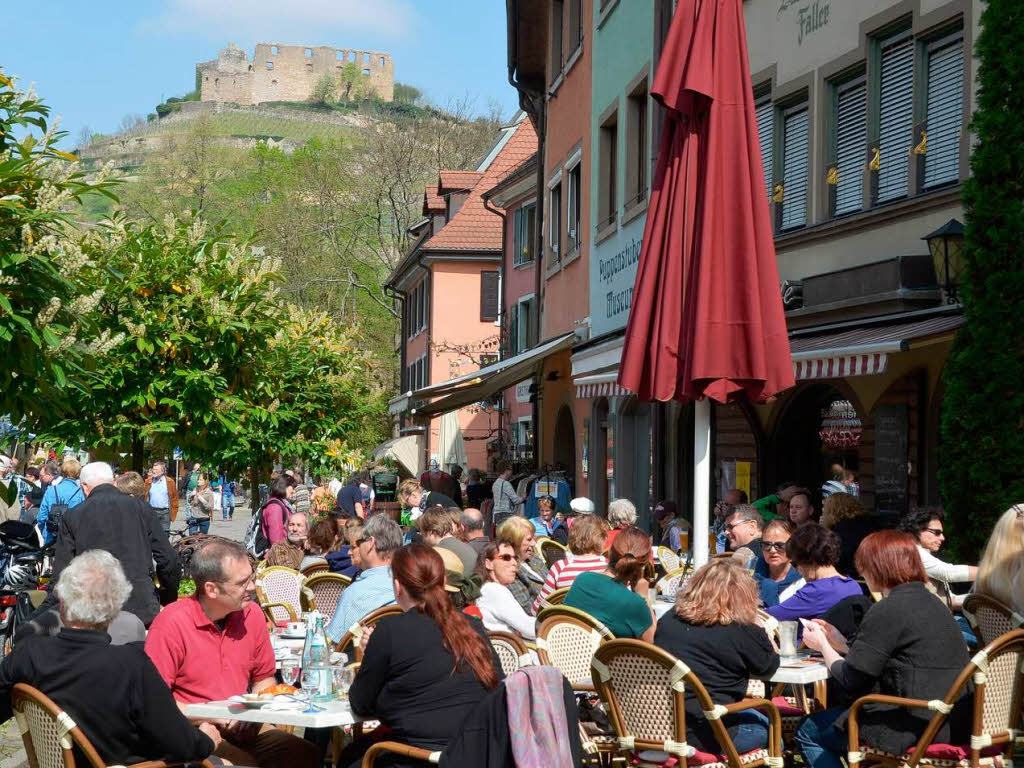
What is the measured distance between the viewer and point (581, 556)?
911 cm

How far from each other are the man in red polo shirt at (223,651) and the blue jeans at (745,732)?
1.83m

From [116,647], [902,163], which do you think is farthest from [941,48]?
[116,647]

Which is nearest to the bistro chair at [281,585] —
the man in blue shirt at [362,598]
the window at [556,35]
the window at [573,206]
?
the man in blue shirt at [362,598]

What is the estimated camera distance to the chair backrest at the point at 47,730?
4.59 meters

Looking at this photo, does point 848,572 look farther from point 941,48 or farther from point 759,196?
point 941,48

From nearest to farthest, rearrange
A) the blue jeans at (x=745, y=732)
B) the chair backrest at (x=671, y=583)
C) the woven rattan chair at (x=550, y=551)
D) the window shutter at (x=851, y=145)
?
the blue jeans at (x=745, y=732) < the chair backrest at (x=671, y=583) < the woven rattan chair at (x=550, y=551) < the window shutter at (x=851, y=145)

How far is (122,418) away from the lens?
13477 millimetres

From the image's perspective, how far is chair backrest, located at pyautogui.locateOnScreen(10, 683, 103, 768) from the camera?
15.1 ft

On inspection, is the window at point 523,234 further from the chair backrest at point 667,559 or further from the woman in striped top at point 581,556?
the woman in striped top at point 581,556

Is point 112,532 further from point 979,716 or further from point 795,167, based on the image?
point 795,167

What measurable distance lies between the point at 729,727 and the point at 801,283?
8107 mm

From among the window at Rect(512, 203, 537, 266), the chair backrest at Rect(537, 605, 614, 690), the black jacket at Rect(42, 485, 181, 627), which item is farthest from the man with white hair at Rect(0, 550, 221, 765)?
the window at Rect(512, 203, 537, 266)

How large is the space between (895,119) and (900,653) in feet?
25.1

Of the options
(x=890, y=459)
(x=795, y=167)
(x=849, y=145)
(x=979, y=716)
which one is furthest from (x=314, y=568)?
(x=795, y=167)
